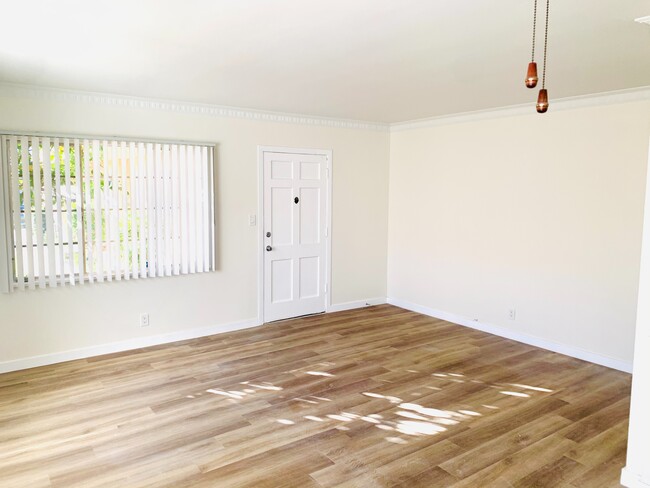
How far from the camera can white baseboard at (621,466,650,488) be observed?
2514 millimetres

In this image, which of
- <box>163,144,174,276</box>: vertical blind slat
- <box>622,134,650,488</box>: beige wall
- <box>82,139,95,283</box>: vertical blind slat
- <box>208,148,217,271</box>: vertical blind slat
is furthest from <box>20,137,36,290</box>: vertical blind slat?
<box>622,134,650,488</box>: beige wall

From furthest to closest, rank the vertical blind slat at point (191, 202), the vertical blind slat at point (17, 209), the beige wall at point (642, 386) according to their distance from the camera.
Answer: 1. the vertical blind slat at point (191, 202)
2. the vertical blind slat at point (17, 209)
3. the beige wall at point (642, 386)

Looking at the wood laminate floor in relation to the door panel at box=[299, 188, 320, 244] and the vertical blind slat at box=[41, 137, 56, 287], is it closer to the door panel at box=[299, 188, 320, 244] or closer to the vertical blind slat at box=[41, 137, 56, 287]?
the vertical blind slat at box=[41, 137, 56, 287]

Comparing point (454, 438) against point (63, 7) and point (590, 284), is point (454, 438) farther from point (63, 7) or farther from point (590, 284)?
point (63, 7)

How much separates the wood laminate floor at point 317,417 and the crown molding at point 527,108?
2.45 meters

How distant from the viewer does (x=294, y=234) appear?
229 inches

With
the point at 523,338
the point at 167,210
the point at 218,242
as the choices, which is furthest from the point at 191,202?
the point at 523,338

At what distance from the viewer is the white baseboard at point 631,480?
2.51 metres

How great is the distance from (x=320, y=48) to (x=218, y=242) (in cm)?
280

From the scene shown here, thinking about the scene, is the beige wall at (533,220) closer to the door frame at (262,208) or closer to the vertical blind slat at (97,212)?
the door frame at (262,208)

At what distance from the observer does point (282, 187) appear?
5.66m

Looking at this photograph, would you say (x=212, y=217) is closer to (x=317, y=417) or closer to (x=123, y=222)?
(x=123, y=222)

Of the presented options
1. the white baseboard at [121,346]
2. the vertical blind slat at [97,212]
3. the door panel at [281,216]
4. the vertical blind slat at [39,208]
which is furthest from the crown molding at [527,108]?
the vertical blind slat at [39,208]

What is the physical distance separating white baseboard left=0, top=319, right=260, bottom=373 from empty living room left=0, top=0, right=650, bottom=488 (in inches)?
0.9
